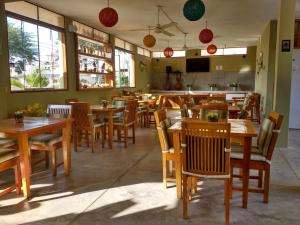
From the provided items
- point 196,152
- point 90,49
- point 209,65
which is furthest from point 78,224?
point 209,65

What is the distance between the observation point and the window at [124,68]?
9845 mm

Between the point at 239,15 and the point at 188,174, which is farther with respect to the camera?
the point at 239,15

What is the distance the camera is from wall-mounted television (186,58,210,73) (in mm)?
12680

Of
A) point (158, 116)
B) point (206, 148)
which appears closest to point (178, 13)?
point (158, 116)

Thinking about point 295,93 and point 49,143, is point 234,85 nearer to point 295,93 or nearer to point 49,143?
point 295,93

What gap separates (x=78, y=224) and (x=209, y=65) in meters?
11.5

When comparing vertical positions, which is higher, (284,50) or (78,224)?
(284,50)

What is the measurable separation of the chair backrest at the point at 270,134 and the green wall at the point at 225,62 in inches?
399

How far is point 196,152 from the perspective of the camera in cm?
221

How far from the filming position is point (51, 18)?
606 centimetres

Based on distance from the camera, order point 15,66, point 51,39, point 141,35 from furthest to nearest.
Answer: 1. point 141,35
2. point 51,39
3. point 15,66

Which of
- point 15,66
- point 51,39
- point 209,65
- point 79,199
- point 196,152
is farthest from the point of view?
point 209,65

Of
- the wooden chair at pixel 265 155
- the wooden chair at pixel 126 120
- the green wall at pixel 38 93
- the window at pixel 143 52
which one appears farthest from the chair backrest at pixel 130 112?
the window at pixel 143 52

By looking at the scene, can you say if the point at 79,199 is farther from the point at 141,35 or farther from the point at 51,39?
the point at 141,35
